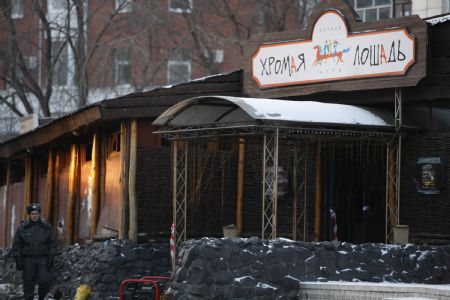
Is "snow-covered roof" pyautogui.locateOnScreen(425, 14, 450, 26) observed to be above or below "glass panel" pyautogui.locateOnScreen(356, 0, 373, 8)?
below

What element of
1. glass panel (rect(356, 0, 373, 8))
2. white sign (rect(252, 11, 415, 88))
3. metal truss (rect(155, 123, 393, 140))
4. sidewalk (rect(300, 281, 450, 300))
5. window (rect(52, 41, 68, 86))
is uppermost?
glass panel (rect(356, 0, 373, 8))

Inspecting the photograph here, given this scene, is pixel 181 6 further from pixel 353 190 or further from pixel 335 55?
pixel 335 55

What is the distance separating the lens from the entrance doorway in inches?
816

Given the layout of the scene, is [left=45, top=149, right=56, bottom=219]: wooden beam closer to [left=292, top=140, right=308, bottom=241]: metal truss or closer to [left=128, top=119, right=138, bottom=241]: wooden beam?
[left=128, top=119, right=138, bottom=241]: wooden beam

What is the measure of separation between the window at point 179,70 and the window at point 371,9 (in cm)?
1096

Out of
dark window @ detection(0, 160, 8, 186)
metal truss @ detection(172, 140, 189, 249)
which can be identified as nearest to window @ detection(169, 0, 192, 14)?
dark window @ detection(0, 160, 8, 186)

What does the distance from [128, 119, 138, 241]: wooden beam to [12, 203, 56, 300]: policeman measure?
5.26 ft

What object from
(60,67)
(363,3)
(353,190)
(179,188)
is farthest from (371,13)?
(179,188)

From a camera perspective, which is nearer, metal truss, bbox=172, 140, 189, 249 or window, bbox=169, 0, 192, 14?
metal truss, bbox=172, 140, 189, 249

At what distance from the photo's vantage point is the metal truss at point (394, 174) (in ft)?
63.2

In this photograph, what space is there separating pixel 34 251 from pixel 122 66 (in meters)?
24.0

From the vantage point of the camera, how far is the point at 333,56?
66.1ft

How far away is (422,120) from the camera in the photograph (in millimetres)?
19797

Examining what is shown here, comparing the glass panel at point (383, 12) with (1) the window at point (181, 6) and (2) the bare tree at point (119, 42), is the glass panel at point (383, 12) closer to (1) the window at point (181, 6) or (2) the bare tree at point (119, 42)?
(2) the bare tree at point (119, 42)
